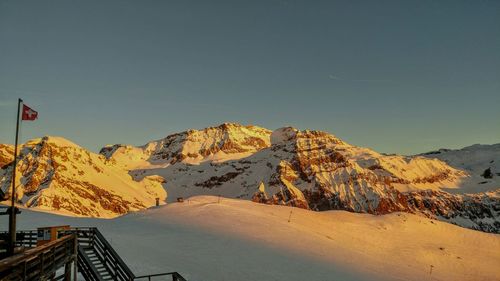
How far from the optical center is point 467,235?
290 feet

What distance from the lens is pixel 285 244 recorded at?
167 ft

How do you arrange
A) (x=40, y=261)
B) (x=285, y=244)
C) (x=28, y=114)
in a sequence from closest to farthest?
(x=40, y=261)
(x=28, y=114)
(x=285, y=244)

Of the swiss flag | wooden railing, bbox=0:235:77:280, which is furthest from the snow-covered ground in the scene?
the swiss flag

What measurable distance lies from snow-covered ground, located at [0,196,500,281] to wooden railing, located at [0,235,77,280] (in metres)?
15.7

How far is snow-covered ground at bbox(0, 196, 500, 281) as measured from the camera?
40031 millimetres

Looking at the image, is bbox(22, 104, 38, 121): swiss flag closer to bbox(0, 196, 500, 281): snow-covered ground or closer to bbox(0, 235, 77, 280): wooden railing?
bbox(0, 235, 77, 280): wooden railing

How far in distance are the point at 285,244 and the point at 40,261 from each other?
129 ft

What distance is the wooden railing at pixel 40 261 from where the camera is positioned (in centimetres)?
1191

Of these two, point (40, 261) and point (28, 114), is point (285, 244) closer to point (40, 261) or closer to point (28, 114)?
point (28, 114)

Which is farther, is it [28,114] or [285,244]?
[285,244]

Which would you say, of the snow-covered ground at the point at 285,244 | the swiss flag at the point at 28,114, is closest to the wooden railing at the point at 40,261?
the swiss flag at the point at 28,114

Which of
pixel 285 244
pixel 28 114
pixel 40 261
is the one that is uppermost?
pixel 28 114

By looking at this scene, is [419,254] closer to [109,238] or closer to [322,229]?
[322,229]

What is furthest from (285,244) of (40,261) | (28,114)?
(40,261)
